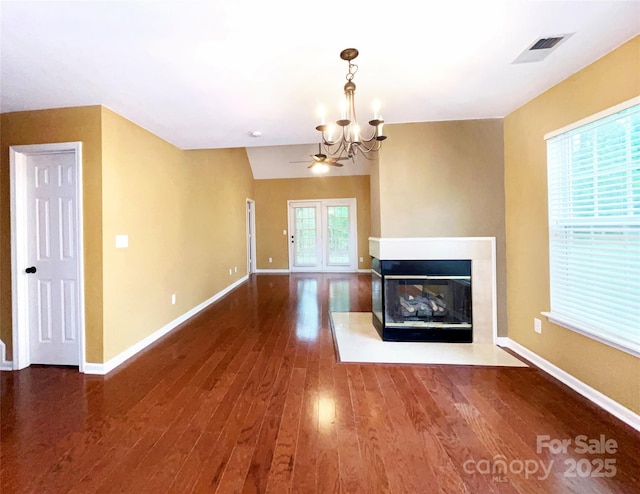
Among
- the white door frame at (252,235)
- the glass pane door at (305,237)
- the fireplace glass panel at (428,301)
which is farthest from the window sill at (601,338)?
the white door frame at (252,235)

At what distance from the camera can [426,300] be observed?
3037mm

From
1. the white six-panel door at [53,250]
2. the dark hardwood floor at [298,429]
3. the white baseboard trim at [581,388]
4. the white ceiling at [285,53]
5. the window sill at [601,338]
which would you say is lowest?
the dark hardwood floor at [298,429]

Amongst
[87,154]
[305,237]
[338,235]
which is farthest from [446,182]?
[305,237]

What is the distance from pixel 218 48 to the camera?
170cm

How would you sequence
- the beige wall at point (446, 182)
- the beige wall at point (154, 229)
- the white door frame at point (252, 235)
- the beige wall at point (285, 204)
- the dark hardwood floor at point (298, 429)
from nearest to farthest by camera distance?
the dark hardwood floor at point (298, 429) < the beige wall at point (154, 229) < the beige wall at point (446, 182) < the white door frame at point (252, 235) < the beige wall at point (285, 204)

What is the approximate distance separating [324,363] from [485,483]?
1.44m

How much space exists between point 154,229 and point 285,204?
4.97m

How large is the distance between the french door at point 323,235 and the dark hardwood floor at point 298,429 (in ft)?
17.3

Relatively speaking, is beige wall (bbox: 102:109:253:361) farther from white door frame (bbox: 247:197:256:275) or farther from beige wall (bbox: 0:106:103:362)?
Answer: white door frame (bbox: 247:197:256:275)

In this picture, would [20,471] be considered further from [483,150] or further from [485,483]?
[483,150]

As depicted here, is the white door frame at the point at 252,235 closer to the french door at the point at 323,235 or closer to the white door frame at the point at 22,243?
the french door at the point at 323,235

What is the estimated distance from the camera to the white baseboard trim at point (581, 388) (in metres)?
1.72

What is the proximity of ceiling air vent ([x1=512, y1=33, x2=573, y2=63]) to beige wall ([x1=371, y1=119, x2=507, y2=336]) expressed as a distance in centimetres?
102

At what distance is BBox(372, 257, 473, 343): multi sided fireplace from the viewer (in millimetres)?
2941
